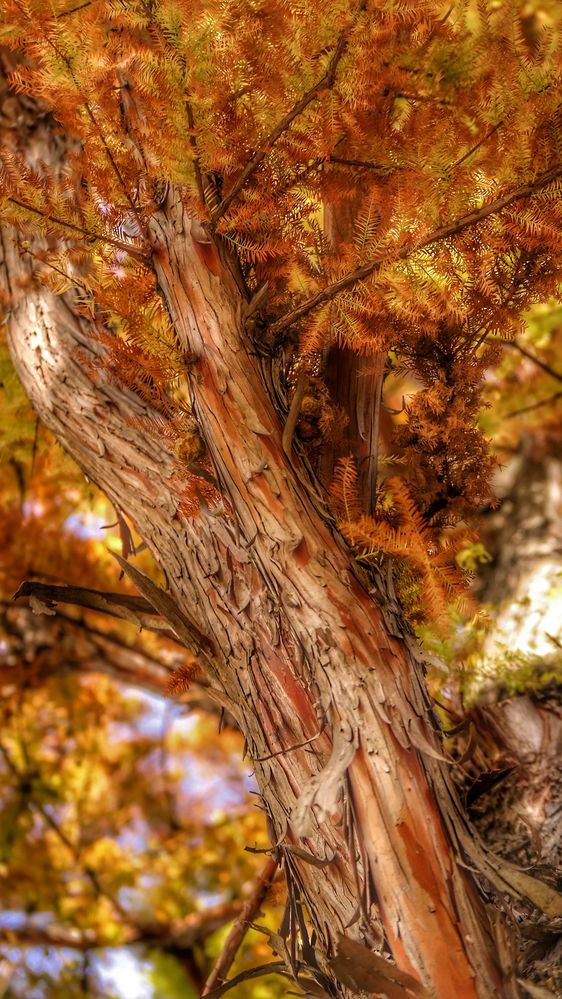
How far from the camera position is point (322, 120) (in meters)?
1.58

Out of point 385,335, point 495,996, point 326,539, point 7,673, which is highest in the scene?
point 7,673

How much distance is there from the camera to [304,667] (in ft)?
5.06

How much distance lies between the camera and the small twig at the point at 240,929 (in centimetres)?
213

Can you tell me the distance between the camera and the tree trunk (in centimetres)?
139

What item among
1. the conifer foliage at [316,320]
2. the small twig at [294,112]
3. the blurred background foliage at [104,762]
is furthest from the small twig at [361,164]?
the blurred background foliage at [104,762]

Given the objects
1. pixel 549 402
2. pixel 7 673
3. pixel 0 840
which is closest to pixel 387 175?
pixel 549 402

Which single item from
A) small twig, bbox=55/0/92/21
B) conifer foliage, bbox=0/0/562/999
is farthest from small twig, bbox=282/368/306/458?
small twig, bbox=55/0/92/21

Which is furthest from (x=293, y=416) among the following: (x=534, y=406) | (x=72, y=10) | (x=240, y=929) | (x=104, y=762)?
(x=104, y=762)

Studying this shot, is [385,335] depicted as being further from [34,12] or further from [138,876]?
[138,876]

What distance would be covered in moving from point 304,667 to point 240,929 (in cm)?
122

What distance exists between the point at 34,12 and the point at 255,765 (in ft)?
6.03

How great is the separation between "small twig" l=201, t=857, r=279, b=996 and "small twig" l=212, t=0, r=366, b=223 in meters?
1.77

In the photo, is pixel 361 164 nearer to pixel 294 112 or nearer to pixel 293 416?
pixel 294 112

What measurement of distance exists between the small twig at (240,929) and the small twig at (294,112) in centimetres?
177
